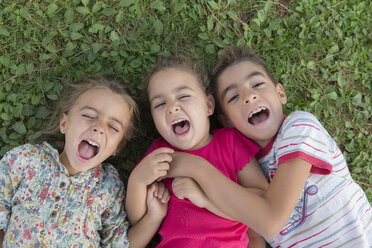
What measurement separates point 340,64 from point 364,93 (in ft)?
1.10

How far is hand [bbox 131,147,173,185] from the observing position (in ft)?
7.42

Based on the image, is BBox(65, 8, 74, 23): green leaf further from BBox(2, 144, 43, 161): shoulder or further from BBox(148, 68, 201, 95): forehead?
BBox(2, 144, 43, 161): shoulder

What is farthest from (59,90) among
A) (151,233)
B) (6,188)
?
(151,233)

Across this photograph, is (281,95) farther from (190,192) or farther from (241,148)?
(190,192)

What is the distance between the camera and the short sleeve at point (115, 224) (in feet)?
7.86

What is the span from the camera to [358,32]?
309 centimetres

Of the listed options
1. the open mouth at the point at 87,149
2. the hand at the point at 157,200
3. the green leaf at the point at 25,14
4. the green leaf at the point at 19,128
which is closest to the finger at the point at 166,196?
the hand at the point at 157,200

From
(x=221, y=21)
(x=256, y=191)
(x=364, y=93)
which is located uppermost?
(x=221, y=21)

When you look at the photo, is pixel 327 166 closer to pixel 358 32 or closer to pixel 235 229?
pixel 235 229

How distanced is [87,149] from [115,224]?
551mm

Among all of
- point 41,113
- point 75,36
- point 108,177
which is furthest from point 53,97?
point 108,177

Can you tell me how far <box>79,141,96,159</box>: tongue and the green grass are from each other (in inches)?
18.6

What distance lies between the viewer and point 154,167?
7.41 feet

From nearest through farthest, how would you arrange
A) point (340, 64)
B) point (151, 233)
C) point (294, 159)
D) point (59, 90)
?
1. point (294, 159)
2. point (151, 233)
3. point (59, 90)
4. point (340, 64)
